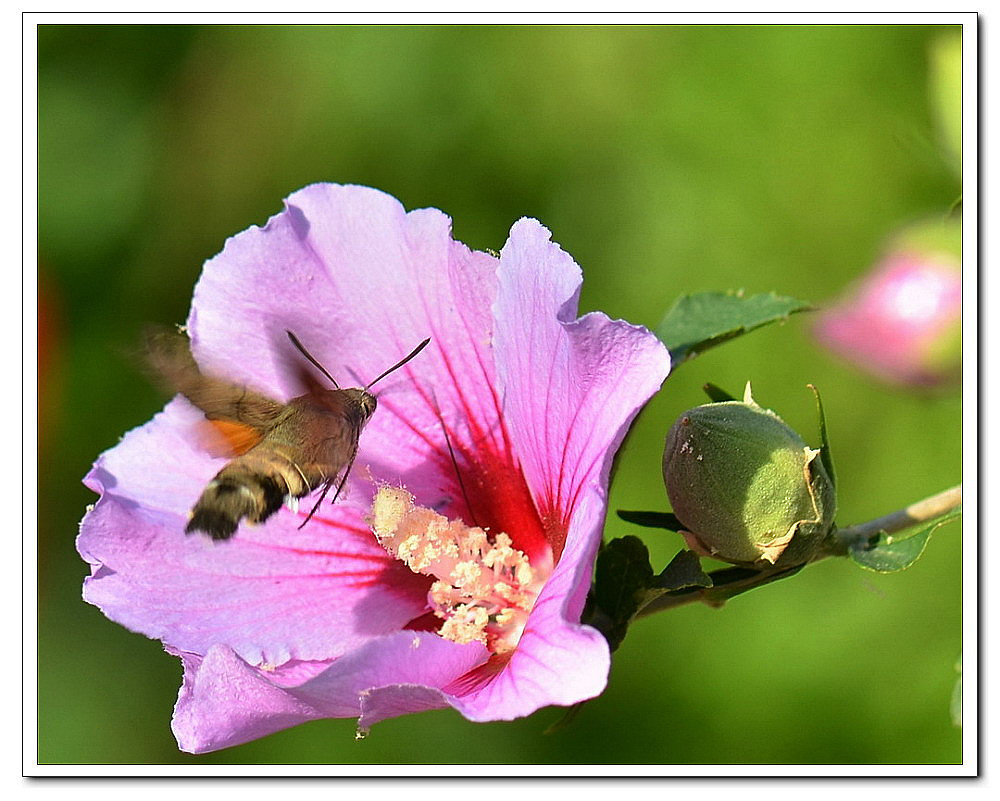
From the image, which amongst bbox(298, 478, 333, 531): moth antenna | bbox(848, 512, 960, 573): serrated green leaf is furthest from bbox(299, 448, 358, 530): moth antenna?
bbox(848, 512, 960, 573): serrated green leaf

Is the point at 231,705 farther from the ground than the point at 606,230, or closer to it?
closer to it

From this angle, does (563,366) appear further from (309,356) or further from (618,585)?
(309,356)

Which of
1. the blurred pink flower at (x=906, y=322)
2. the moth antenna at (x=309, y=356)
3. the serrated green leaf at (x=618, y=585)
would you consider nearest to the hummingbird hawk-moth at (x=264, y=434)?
the moth antenna at (x=309, y=356)

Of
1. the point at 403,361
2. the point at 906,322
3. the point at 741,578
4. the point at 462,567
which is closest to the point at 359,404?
the point at 403,361

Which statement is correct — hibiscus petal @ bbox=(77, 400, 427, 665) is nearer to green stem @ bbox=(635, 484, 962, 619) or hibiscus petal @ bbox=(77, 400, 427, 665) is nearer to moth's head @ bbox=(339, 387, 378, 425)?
moth's head @ bbox=(339, 387, 378, 425)
